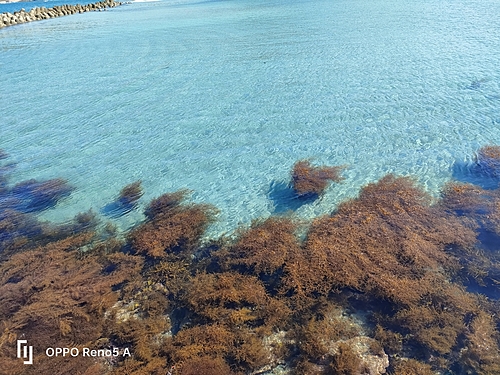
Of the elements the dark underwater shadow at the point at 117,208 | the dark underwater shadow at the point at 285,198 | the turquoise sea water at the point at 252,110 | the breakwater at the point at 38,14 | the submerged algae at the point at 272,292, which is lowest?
the submerged algae at the point at 272,292

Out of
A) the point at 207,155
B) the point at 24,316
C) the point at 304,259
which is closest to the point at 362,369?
the point at 304,259

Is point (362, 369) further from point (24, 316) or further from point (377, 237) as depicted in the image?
point (24, 316)

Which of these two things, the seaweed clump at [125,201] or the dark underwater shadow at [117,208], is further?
the seaweed clump at [125,201]

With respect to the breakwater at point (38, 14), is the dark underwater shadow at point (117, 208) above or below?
below

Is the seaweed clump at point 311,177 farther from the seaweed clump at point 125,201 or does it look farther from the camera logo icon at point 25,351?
the camera logo icon at point 25,351

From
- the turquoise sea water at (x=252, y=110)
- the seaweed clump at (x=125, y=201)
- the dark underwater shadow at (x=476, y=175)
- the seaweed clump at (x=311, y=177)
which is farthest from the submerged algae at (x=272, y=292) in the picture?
the seaweed clump at (x=311, y=177)

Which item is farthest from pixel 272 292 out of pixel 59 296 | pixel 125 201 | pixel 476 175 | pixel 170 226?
pixel 476 175

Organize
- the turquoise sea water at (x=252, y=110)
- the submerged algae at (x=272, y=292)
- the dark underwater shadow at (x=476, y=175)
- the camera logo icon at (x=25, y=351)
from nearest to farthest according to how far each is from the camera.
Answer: the submerged algae at (x=272, y=292) → the camera logo icon at (x=25, y=351) → the dark underwater shadow at (x=476, y=175) → the turquoise sea water at (x=252, y=110)

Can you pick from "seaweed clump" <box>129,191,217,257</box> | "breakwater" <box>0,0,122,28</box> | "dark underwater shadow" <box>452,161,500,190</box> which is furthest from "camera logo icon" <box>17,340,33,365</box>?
"breakwater" <box>0,0,122,28</box>
